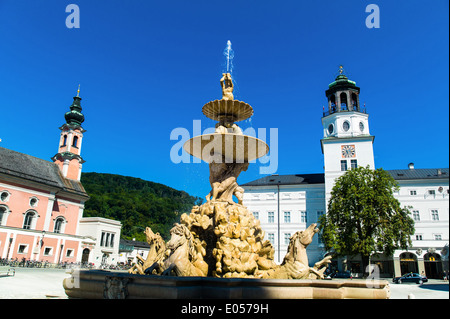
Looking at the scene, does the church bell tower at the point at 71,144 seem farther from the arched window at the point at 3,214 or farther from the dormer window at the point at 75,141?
the arched window at the point at 3,214

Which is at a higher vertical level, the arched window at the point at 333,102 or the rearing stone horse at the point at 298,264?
the arched window at the point at 333,102

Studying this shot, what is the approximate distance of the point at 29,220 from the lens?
137 feet

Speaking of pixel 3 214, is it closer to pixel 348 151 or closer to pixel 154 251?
pixel 154 251

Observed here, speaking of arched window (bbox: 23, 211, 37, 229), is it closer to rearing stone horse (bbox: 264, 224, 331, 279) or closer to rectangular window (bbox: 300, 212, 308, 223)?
rectangular window (bbox: 300, 212, 308, 223)

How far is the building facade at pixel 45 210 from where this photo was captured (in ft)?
128

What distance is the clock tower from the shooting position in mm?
46438

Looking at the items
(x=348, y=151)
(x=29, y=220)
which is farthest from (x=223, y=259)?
(x=348, y=151)

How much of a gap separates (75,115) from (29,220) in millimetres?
→ 21794

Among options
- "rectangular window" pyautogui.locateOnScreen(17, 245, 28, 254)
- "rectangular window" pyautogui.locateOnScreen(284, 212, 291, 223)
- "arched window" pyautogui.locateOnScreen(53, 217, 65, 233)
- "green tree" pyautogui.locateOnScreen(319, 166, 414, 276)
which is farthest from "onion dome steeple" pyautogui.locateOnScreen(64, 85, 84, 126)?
"green tree" pyautogui.locateOnScreen(319, 166, 414, 276)

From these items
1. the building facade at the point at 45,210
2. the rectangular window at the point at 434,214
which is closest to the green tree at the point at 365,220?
the rectangular window at the point at 434,214

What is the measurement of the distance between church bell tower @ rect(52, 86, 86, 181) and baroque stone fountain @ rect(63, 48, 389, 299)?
48.9 m
